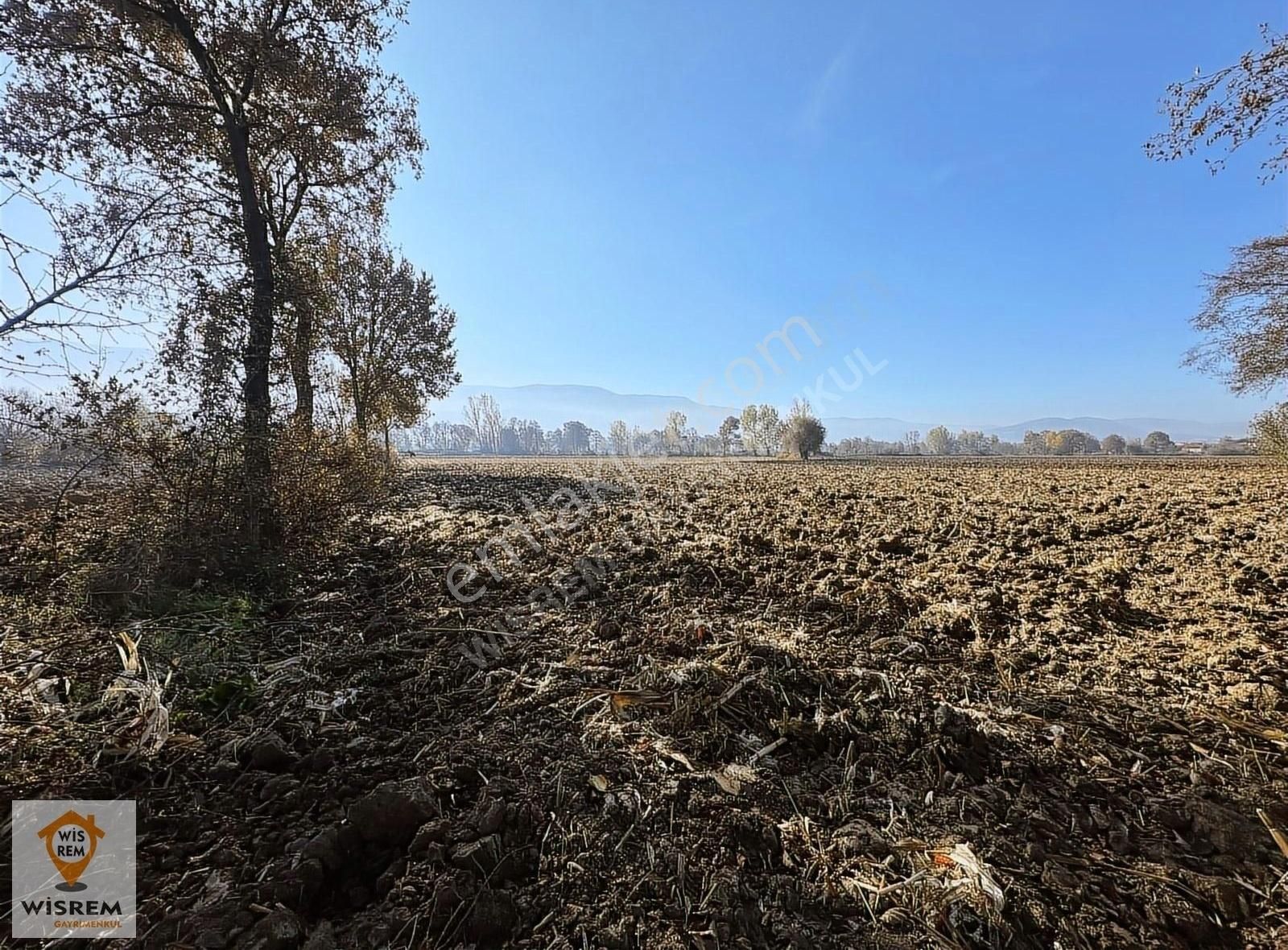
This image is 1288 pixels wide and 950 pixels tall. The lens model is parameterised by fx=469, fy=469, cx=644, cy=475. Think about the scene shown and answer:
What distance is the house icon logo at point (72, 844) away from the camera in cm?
154

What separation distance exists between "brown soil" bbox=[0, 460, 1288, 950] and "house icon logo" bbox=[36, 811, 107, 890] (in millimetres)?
120

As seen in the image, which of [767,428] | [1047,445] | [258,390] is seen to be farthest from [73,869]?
[1047,445]

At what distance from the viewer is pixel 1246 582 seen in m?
3.54

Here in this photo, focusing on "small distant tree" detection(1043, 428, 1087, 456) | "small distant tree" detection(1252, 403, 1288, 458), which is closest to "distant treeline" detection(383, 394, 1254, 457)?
"small distant tree" detection(1043, 428, 1087, 456)

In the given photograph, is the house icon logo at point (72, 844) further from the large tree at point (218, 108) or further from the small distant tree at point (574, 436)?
the small distant tree at point (574, 436)

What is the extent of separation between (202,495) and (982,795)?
5.97 meters

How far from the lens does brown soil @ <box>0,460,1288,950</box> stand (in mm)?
1461

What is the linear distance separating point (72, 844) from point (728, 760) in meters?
2.50

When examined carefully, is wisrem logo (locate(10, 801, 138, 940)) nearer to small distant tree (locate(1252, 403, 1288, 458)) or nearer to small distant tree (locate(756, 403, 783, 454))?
small distant tree (locate(1252, 403, 1288, 458))

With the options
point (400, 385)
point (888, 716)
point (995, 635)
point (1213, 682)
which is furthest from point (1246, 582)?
point (400, 385)

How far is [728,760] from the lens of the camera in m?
2.16

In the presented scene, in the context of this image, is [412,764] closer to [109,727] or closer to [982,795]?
[109,727]

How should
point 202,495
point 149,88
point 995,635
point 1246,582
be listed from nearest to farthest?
point 995,635 < point 1246,582 < point 202,495 < point 149,88

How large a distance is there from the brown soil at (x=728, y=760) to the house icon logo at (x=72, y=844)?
0.39 feet
